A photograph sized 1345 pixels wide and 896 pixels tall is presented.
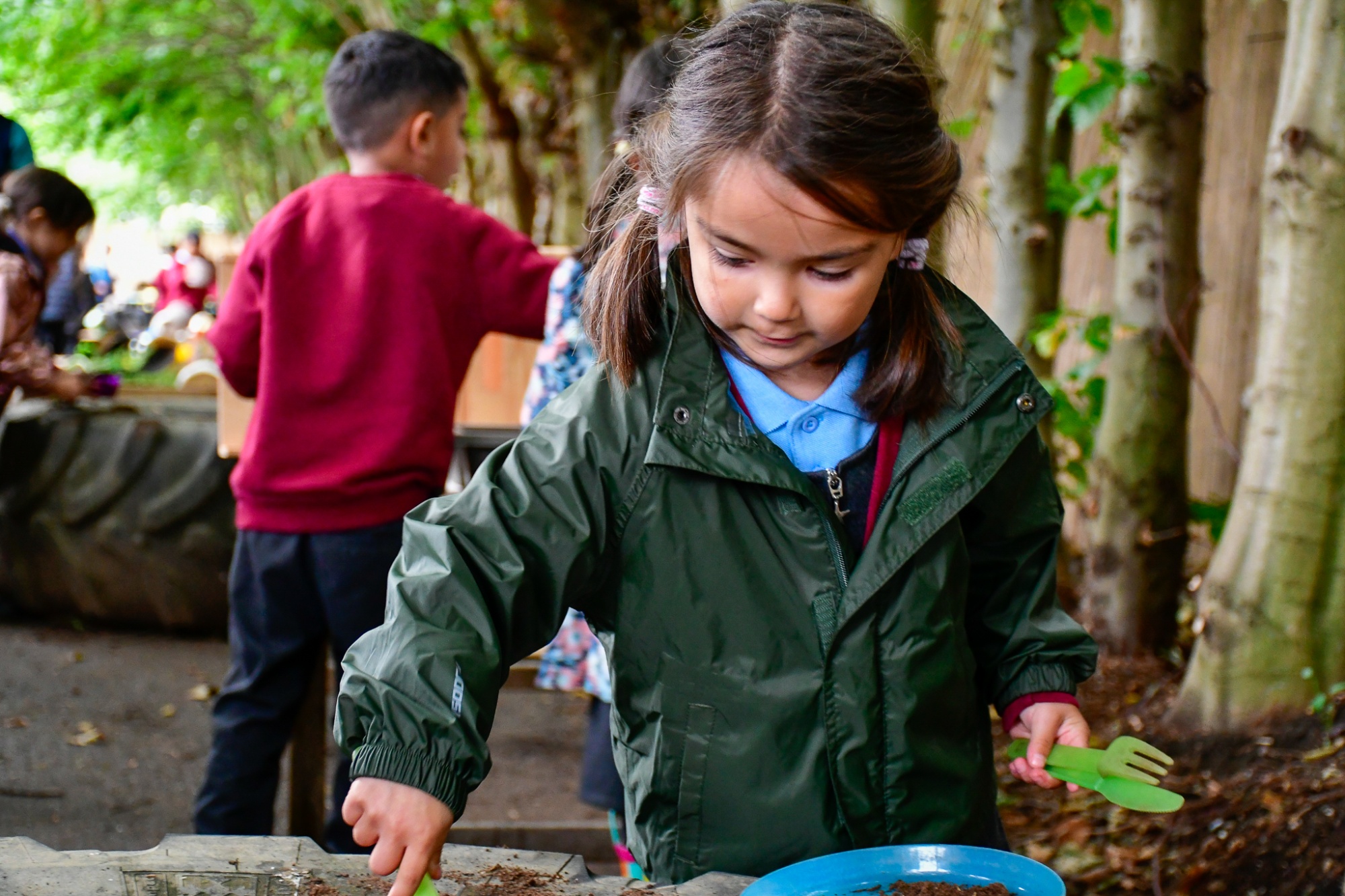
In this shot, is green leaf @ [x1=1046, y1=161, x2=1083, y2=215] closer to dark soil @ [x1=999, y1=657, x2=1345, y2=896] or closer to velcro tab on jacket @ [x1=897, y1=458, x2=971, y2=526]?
dark soil @ [x1=999, y1=657, x2=1345, y2=896]

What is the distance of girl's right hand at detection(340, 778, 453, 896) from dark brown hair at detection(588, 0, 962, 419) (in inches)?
22.7

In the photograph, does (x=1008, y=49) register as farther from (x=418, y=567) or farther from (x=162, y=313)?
(x=162, y=313)

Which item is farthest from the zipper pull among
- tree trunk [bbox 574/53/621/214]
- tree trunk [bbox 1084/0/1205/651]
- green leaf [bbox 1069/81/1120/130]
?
tree trunk [bbox 574/53/621/214]

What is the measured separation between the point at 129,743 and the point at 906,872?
3.96 meters

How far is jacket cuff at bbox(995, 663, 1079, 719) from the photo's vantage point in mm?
1764

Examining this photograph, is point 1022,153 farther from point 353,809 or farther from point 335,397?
point 353,809

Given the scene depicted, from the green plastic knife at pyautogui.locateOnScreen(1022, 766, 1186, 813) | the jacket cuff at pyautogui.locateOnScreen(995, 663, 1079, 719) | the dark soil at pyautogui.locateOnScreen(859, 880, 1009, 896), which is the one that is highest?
the jacket cuff at pyautogui.locateOnScreen(995, 663, 1079, 719)

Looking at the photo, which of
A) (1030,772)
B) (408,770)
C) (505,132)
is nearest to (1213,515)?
(1030,772)

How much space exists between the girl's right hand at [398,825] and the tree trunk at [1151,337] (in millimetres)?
3130

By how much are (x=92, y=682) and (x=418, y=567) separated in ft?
14.2

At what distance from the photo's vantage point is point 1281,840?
2.61 metres

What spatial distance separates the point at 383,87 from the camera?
10.6 feet

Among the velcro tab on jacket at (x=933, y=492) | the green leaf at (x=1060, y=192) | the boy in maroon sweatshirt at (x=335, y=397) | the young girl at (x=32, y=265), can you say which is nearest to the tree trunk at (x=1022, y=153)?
the green leaf at (x=1060, y=192)

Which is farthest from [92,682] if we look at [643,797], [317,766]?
[643,797]
